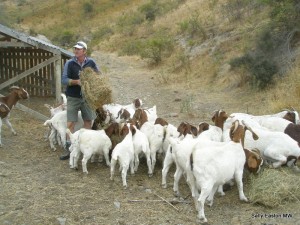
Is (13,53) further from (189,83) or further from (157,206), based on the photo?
(157,206)

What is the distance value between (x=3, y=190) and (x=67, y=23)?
3956cm

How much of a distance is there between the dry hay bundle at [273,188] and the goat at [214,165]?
8.8 inches

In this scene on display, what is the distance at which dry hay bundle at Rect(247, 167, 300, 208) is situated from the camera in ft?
21.8

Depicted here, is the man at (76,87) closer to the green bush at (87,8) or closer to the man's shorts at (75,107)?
the man's shorts at (75,107)

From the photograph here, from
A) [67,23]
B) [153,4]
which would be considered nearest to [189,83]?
[153,4]

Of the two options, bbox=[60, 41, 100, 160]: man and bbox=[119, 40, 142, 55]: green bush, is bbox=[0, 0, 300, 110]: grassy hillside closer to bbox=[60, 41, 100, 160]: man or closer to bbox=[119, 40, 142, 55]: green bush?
bbox=[119, 40, 142, 55]: green bush

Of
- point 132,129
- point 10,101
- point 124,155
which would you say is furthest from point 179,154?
point 10,101

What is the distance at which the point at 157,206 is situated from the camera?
677cm

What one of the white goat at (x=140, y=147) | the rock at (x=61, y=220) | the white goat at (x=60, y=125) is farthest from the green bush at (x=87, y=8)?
the rock at (x=61, y=220)

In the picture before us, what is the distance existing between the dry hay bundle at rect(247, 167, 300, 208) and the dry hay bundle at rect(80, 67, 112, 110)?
3247 millimetres

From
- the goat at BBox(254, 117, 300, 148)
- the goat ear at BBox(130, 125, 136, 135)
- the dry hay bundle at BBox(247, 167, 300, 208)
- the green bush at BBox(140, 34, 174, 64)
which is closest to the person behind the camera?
the dry hay bundle at BBox(247, 167, 300, 208)

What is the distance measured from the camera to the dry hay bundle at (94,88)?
27.7ft

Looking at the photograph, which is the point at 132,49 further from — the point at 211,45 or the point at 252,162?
the point at 252,162

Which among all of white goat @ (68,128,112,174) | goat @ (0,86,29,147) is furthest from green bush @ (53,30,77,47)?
white goat @ (68,128,112,174)
